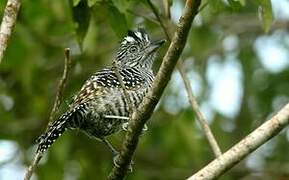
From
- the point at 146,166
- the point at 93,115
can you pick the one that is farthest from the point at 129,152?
the point at 146,166

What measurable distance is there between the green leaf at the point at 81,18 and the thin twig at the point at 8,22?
0.82 metres

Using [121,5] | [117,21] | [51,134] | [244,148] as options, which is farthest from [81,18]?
[244,148]

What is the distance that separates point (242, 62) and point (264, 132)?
5.35 m

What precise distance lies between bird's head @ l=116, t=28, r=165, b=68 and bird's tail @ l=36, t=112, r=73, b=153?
1.36m

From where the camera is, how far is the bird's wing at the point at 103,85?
619cm

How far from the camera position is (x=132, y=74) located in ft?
21.8

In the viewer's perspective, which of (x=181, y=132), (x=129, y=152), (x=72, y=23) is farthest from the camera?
(x=181, y=132)

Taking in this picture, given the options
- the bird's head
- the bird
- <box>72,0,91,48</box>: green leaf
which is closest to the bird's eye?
the bird's head

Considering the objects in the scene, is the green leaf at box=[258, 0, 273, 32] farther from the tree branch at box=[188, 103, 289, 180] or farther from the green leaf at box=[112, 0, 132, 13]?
the tree branch at box=[188, 103, 289, 180]

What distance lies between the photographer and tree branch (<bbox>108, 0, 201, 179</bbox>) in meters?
4.31

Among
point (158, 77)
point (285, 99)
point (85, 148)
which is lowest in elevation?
point (285, 99)

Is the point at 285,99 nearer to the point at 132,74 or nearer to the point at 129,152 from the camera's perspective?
the point at 132,74

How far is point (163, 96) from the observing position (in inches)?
349

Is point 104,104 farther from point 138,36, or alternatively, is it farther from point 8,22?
point 8,22
